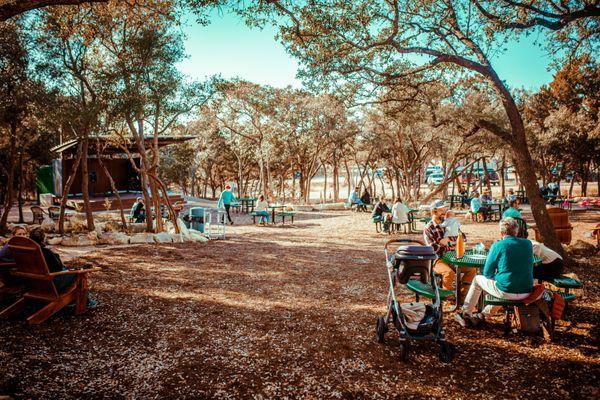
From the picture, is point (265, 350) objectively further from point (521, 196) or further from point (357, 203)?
point (521, 196)

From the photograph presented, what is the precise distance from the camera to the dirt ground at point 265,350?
137 inches

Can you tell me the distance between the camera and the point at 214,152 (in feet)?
117

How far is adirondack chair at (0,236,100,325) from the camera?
475 cm

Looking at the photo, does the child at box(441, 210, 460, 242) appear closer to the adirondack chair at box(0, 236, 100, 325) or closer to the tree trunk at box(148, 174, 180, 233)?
the adirondack chair at box(0, 236, 100, 325)

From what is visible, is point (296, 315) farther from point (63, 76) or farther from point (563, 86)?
point (563, 86)

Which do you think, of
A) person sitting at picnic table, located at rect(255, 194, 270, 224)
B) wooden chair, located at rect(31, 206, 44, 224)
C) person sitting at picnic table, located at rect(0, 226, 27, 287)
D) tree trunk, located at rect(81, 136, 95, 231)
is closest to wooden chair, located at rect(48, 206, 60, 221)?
wooden chair, located at rect(31, 206, 44, 224)

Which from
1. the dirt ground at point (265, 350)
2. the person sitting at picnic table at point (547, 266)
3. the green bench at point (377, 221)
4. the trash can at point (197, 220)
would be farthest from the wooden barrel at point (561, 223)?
the trash can at point (197, 220)

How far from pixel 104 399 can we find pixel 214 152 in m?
33.5

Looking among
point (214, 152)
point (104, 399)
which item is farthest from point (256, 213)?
point (214, 152)

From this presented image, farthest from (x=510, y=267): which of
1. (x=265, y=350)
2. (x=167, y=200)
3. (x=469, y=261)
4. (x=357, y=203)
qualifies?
(x=357, y=203)

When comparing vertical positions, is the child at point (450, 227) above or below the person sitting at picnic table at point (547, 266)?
above

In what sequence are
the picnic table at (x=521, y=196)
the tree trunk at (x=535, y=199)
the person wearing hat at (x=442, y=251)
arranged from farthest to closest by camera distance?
the picnic table at (x=521, y=196) < the tree trunk at (x=535, y=199) < the person wearing hat at (x=442, y=251)

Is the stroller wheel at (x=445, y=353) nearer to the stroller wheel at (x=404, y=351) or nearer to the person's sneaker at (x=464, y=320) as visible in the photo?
the stroller wheel at (x=404, y=351)

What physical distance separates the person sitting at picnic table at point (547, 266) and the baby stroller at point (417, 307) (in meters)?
1.50
